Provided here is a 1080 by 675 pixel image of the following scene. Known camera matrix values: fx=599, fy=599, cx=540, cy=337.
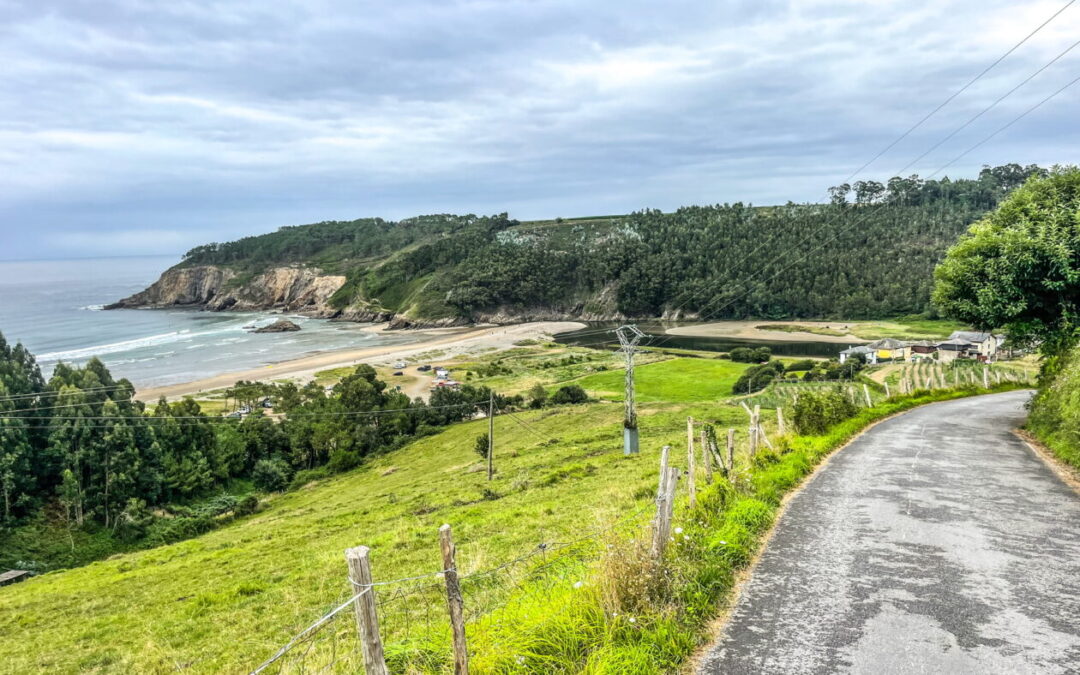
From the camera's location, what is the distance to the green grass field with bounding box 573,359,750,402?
6762 centimetres

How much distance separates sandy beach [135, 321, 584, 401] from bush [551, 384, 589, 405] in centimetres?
3856

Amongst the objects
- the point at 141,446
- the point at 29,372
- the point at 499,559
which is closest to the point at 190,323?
the point at 29,372

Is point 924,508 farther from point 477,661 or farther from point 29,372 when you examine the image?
point 29,372

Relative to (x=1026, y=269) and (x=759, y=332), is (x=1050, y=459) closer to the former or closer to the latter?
(x=1026, y=269)

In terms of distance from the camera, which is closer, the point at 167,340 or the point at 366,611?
the point at 366,611

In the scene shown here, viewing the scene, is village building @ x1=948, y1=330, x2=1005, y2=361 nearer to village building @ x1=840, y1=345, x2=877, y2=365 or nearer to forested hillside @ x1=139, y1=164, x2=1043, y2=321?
village building @ x1=840, y1=345, x2=877, y2=365

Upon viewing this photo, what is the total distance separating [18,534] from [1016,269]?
60.5m

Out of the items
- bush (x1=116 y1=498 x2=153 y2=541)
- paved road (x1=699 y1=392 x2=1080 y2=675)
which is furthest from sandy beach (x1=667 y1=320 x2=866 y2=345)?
paved road (x1=699 y1=392 x2=1080 y2=675)

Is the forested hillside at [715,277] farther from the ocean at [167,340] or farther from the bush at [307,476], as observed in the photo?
the bush at [307,476]

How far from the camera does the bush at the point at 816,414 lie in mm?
22156

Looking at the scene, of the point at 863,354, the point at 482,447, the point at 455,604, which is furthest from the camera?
the point at 863,354

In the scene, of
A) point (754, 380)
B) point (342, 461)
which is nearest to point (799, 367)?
point (754, 380)

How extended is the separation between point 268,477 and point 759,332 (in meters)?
106

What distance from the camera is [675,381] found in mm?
76562
